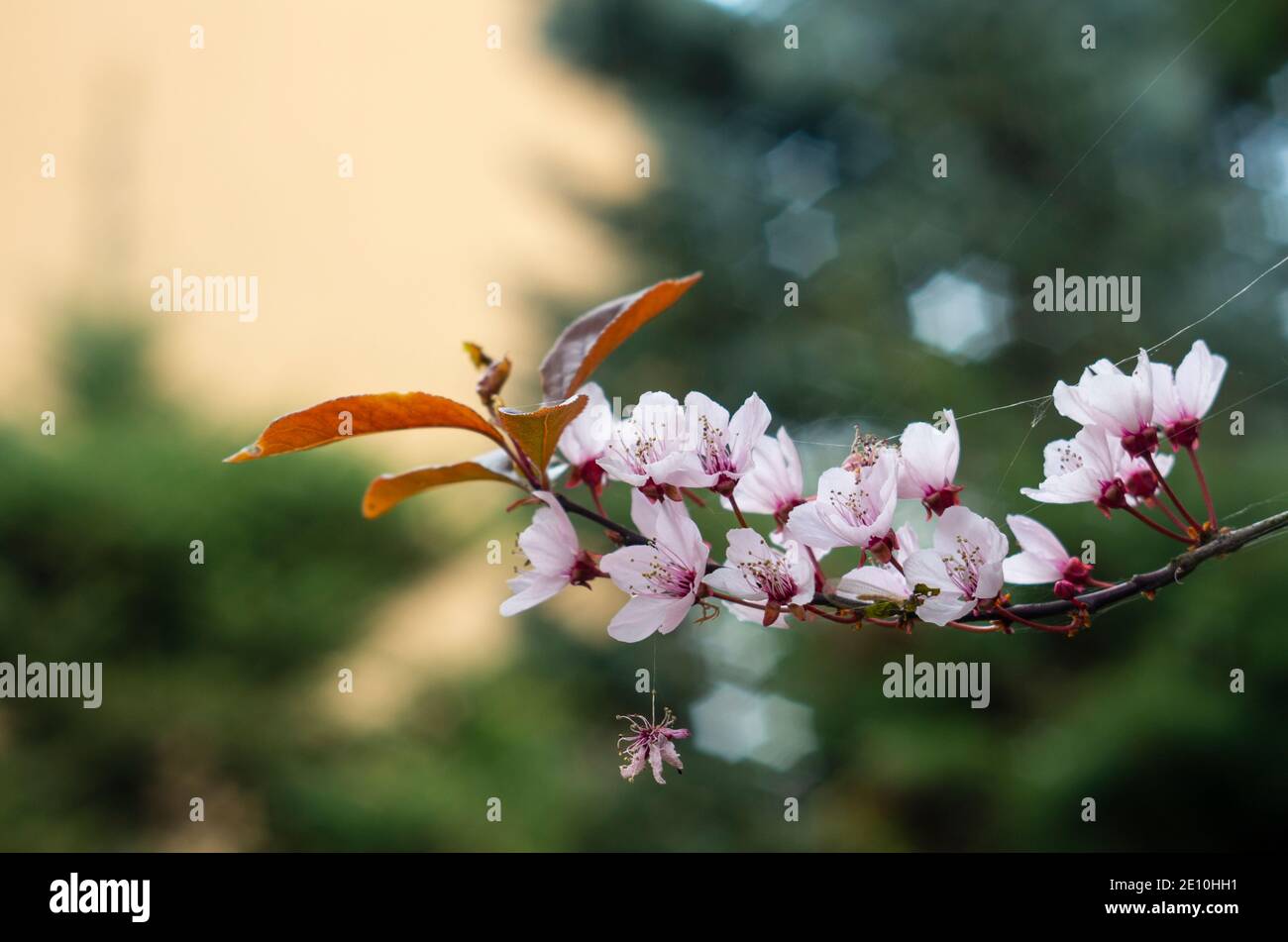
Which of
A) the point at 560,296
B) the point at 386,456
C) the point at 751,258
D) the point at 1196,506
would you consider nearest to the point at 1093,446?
the point at 1196,506

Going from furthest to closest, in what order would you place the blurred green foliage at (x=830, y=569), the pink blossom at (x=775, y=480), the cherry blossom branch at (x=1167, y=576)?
1. the blurred green foliage at (x=830, y=569)
2. the pink blossom at (x=775, y=480)
3. the cherry blossom branch at (x=1167, y=576)

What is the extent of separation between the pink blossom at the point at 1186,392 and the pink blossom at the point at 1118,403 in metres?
0.02

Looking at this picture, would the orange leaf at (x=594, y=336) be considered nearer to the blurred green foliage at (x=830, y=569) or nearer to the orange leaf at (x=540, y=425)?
the orange leaf at (x=540, y=425)

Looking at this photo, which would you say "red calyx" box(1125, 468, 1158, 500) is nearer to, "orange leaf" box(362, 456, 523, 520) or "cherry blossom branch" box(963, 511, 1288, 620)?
"cherry blossom branch" box(963, 511, 1288, 620)

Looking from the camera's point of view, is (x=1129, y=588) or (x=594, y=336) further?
(x=594, y=336)

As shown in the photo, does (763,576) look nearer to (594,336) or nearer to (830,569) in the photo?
(594,336)

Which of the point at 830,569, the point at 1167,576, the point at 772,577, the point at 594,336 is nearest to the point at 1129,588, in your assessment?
the point at 1167,576

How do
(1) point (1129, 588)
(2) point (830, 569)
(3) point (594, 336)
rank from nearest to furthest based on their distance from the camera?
(1) point (1129, 588) < (3) point (594, 336) < (2) point (830, 569)

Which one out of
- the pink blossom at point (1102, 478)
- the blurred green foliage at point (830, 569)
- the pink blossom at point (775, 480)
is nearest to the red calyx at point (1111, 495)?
the pink blossom at point (1102, 478)

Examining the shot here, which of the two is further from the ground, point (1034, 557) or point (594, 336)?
point (594, 336)

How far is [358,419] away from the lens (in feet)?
1.39

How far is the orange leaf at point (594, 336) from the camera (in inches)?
18.2

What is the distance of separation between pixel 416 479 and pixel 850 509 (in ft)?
0.58

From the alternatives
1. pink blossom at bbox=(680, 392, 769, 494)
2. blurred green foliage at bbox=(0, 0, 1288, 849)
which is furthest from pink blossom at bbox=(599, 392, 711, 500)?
blurred green foliage at bbox=(0, 0, 1288, 849)
